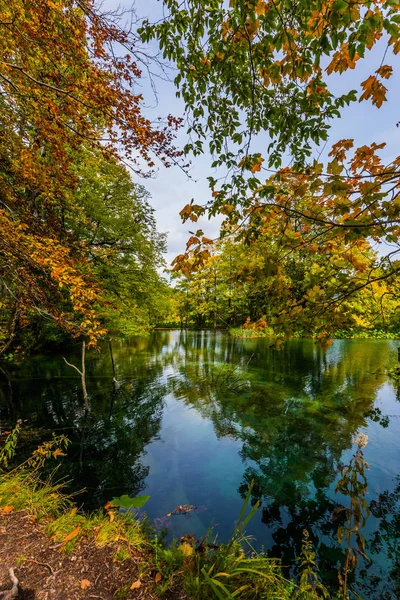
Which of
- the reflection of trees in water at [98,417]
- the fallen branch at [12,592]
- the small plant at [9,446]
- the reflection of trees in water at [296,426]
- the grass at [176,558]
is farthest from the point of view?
the reflection of trees in water at [98,417]

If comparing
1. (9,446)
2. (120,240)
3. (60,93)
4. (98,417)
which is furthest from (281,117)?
(120,240)

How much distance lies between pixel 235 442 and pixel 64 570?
576 centimetres

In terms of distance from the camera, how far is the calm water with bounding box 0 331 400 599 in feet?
14.9

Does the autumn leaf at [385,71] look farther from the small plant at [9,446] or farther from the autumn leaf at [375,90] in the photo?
the small plant at [9,446]

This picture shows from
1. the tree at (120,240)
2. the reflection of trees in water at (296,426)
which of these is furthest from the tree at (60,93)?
the tree at (120,240)

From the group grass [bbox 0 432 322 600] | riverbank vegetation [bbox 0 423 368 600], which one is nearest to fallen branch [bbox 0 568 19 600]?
riverbank vegetation [bbox 0 423 368 600]

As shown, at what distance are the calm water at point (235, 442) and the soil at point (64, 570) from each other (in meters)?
2.15

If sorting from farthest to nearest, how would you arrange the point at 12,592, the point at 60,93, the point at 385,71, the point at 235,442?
the point at 235,442, the point at 60,93, the point at 385,71, the point at 12,592

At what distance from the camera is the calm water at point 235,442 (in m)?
4.54

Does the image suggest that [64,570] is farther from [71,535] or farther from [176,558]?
[176,558]

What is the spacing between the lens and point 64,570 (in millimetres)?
2512

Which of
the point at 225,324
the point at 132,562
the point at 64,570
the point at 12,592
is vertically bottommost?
the point at 132,562

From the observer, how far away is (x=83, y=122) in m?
4.57

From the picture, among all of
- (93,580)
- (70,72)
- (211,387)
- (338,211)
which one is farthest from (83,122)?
(211,387)
